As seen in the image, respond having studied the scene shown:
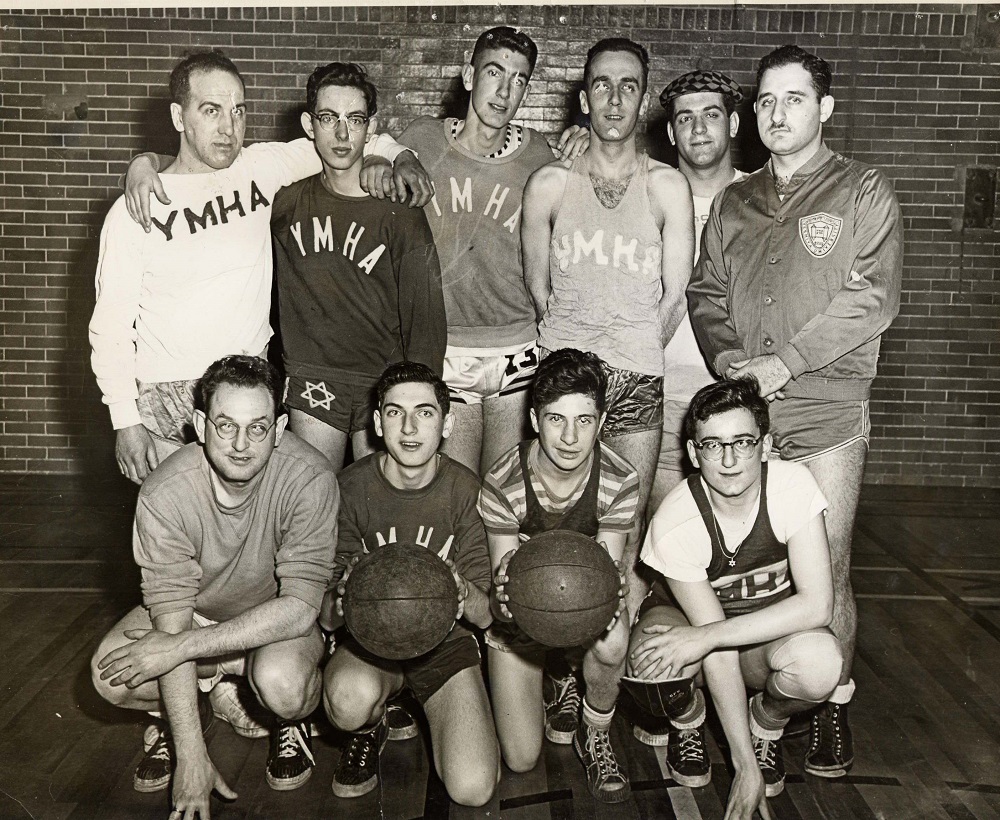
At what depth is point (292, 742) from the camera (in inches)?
138

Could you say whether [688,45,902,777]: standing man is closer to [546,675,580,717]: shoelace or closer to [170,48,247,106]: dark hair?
[546,675,580,717]: shoelace

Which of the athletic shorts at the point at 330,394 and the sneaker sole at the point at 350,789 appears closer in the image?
the sneaker sole at the point at 350,789

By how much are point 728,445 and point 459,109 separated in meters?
4.38

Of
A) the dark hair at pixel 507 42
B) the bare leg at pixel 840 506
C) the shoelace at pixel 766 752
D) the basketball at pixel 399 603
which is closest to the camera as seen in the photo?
the basketball at pixel 399 603

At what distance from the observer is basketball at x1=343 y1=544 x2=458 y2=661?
3088mm

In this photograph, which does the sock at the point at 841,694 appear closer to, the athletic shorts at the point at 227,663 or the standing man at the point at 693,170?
the standing man at the point at 693,170

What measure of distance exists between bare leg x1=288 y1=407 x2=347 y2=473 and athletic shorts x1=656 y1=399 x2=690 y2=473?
1.36 metres

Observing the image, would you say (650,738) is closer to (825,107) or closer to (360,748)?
(360,748)

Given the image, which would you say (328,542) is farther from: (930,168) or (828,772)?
(930,168)

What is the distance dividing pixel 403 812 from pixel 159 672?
933 millimetres

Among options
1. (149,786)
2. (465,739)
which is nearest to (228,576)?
(149,786)

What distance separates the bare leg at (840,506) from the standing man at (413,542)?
1.31 metres

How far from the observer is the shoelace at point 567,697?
3.86 meters

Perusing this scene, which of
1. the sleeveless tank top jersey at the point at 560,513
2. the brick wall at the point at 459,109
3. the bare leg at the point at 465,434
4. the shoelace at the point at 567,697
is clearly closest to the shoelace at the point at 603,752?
the shoelace at the point at 567,697
